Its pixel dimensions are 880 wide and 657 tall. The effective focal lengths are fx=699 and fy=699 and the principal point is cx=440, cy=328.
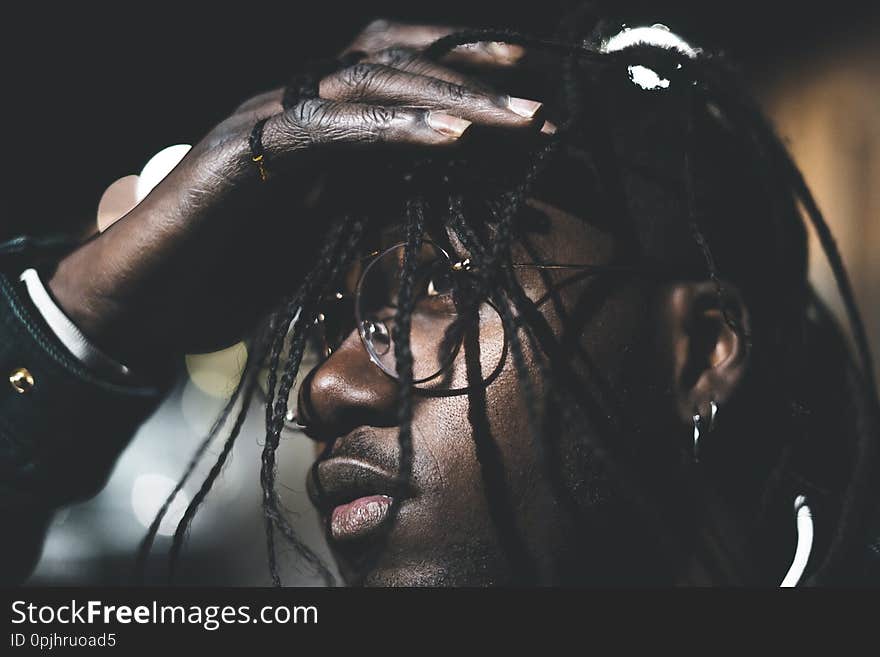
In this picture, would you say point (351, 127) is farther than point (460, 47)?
No

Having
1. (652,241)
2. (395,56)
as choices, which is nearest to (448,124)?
(395,56)

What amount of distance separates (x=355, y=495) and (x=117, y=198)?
2.57 meters

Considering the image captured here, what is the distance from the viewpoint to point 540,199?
1.74 m

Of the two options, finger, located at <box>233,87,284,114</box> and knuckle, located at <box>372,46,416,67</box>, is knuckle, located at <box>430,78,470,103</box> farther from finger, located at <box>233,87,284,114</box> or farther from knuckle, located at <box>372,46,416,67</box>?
finger, located at <box>233,87,284,114</box>

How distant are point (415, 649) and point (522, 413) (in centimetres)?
58

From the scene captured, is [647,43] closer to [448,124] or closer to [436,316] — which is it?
[448,124]

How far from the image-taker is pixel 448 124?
4.47 feet

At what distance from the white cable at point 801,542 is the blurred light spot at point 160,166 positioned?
→ 238 centimetres

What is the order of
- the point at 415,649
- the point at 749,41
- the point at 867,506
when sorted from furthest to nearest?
the point at 749,41, the point at 867,506, the point at 415,649

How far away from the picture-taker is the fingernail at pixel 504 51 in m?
1.75

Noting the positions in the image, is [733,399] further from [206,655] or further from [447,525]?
[206,655]

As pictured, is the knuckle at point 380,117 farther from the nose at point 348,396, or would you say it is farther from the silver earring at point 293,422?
the silver earring at point 293,422

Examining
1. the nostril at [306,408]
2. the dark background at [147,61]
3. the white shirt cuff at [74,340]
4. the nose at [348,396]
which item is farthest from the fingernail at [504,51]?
the white shirt cuff at [74,340]

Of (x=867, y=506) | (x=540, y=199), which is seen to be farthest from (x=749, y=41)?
(x=867, y=506)
